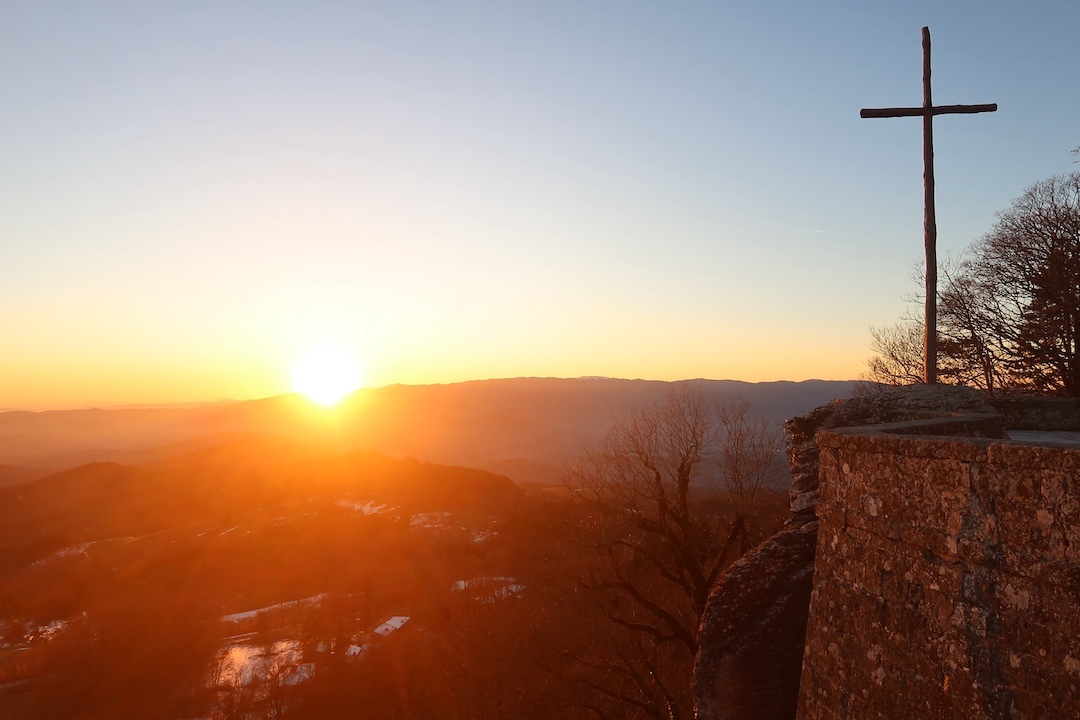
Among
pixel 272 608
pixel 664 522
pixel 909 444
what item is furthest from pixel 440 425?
pixel 909 444

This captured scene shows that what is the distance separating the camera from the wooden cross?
11594 mm

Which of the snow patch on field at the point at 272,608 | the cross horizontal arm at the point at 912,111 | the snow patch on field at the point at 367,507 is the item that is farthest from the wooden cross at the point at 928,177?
the snow patch on field at the point at 367,507

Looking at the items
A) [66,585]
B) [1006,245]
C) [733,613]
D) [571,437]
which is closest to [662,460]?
[733,613]

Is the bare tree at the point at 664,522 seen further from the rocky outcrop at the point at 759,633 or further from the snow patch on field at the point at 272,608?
the snow patch on field at the point at 272,608

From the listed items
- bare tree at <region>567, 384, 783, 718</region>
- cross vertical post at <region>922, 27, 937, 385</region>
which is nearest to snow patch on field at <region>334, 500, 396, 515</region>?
bare tree at <region>567, 384, 783, 718</region>

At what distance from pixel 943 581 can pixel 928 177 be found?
998 centimetres

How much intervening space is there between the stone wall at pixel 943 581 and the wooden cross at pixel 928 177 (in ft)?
22.8

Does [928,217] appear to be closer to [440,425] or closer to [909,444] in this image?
[909,444]

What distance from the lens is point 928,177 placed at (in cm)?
1181

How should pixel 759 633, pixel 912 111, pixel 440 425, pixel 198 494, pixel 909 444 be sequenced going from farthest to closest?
pixel 440 425 → pixel 198 494 → pixel 912 111 → pixel 759 633 → pixel 909 444

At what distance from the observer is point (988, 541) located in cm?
402

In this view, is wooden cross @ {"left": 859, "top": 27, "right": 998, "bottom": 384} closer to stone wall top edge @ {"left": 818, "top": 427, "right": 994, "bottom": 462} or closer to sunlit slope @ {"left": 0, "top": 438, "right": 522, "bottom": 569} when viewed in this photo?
stone wall top edge @ {"left": 818, "top": 427, "right": 994, "bottom": 462}

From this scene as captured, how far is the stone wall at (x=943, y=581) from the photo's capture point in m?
3.65

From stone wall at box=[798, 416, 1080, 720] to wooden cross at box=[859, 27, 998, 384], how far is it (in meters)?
6.95
